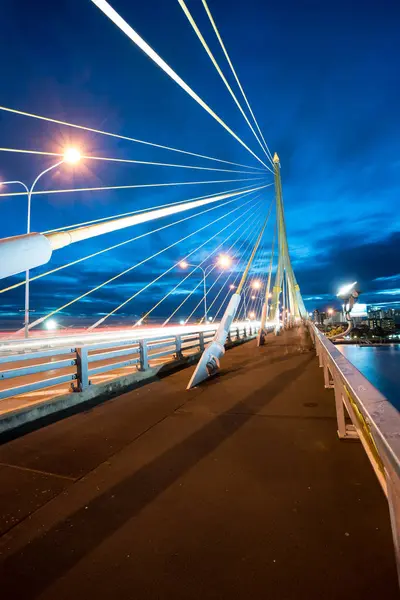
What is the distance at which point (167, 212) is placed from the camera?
7.07m

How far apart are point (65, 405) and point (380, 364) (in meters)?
70.8

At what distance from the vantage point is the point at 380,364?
63.8m

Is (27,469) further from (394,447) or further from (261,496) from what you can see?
(394,447)

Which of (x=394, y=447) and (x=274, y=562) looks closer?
(x=394, y=447)

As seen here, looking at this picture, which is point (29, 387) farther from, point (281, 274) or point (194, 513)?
point (281, 274)

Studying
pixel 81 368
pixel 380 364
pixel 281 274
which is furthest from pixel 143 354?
pixel 380 364

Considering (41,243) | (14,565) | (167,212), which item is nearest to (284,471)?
(14,565)

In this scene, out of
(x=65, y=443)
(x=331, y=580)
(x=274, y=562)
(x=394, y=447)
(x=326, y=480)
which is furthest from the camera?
(x=65, y=443)

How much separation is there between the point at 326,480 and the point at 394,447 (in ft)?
6.11

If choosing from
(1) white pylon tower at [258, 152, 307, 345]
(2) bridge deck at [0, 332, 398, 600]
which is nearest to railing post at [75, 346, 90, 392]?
(2) bridge deck at [0, 332, 398, 600]

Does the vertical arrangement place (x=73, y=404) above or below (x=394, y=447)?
below

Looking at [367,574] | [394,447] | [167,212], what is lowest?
[367,574]

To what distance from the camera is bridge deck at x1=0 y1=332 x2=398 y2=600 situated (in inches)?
74.2

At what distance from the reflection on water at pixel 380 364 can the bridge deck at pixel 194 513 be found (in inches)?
1484
